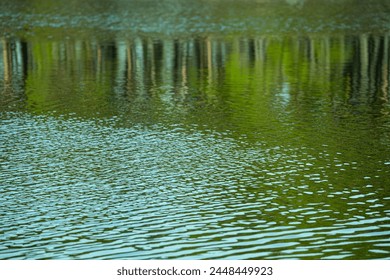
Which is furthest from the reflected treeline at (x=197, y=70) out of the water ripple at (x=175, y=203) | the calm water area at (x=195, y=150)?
the water ripple at (x=175, y=203)

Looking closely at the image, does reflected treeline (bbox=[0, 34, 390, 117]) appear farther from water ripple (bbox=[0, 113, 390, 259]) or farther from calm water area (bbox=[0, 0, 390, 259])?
water ripple (bbox=[0, 113, 390, 259])

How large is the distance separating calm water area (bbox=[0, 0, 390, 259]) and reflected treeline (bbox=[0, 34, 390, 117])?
0.43ft

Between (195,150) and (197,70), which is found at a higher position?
(195,150)

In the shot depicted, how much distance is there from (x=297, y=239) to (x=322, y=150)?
8065mm

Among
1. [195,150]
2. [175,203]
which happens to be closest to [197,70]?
[195,150]

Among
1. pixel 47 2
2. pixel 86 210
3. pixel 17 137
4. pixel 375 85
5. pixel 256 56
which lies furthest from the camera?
pixel 47 2

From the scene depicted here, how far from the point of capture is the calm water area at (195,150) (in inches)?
673

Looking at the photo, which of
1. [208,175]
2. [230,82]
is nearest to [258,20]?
[230,82]

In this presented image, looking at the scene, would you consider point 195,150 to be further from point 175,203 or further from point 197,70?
point 197,70

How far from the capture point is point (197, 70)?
44.5 metres

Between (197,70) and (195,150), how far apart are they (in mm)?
20117

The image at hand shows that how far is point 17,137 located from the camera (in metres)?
27.3

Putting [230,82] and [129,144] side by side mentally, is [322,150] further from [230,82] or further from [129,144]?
[230,82]

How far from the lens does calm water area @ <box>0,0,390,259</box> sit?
1709 cm
